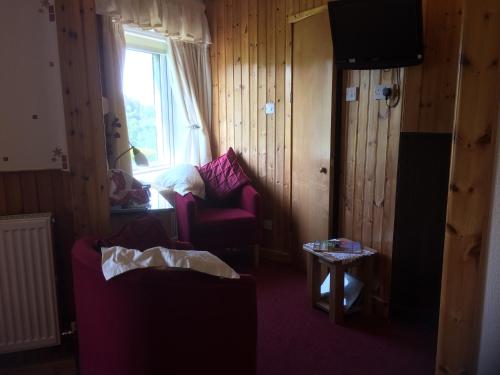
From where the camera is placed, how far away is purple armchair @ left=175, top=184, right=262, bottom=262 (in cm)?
322

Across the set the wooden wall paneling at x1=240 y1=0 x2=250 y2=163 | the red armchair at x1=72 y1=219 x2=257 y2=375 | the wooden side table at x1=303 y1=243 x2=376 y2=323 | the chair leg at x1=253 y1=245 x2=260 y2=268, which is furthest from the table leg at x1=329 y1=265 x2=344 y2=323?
the wooden wall paneling at x1=240 y1=0 x2=250 y2=163

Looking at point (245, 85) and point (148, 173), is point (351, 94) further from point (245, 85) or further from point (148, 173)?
point (148, 173)

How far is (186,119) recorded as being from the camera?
407 cm

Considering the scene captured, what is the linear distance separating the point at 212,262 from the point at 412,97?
1.65 meters

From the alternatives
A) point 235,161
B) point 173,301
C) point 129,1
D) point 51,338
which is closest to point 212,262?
point 173,301

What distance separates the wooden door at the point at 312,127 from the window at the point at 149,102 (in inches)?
59.8

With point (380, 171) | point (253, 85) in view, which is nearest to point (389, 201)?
point (380, 171)

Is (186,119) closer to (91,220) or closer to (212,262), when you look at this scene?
(91,220)

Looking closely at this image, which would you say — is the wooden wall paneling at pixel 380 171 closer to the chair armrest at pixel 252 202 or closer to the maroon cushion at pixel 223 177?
the chair armrest at pixel 252 202

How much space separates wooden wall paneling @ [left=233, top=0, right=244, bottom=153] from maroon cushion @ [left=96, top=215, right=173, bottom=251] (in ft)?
6.79

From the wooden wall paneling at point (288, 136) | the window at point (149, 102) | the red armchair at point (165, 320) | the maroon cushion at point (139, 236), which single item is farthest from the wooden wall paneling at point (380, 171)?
the window at point (149, 102)

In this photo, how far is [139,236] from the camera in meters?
1.89

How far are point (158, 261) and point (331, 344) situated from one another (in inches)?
53.5

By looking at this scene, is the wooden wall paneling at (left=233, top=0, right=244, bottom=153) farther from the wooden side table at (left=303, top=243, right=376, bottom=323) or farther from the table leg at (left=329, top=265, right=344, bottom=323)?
the table leg at (left=329, top=265, right=344, bottom=323)
